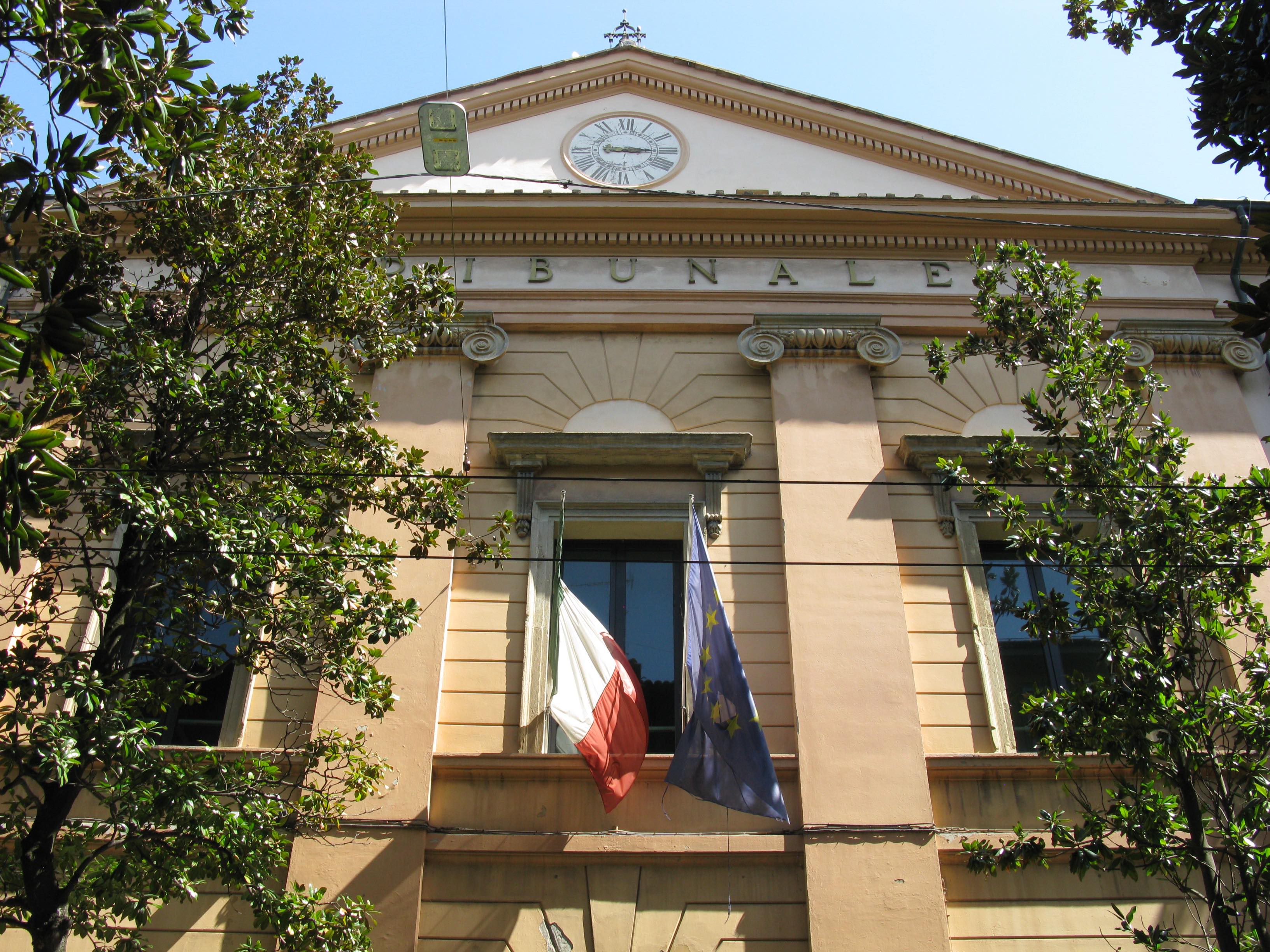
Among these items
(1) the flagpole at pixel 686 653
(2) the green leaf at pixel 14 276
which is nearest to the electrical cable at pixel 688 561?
(1) the flagpole at pixel 686 653

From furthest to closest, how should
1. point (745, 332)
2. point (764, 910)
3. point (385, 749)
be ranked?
point (745, 332), point (385, 749), point (764, 910)

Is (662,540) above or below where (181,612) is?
above

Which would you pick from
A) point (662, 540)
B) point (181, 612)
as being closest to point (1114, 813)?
point (662, 540)

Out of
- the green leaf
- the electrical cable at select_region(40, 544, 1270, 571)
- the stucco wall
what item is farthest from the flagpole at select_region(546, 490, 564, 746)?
the green leaf

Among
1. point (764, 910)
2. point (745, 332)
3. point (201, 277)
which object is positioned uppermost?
point (745, 332)

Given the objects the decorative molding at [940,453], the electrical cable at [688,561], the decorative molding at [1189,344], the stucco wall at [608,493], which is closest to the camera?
the electrical cable at [688,561]

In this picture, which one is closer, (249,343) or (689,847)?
(249,343)

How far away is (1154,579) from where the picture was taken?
7.76 metres

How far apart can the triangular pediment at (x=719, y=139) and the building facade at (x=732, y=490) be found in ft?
0.13

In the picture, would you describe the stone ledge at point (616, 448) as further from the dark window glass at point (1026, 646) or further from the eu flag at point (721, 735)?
the dark window glass at point (1026, 646)

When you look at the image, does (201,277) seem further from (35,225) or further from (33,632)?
(35,225)

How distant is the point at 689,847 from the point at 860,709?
1983 mm

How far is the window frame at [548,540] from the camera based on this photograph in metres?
10.2

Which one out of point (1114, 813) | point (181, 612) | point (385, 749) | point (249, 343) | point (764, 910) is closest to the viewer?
point (1114, 813)
